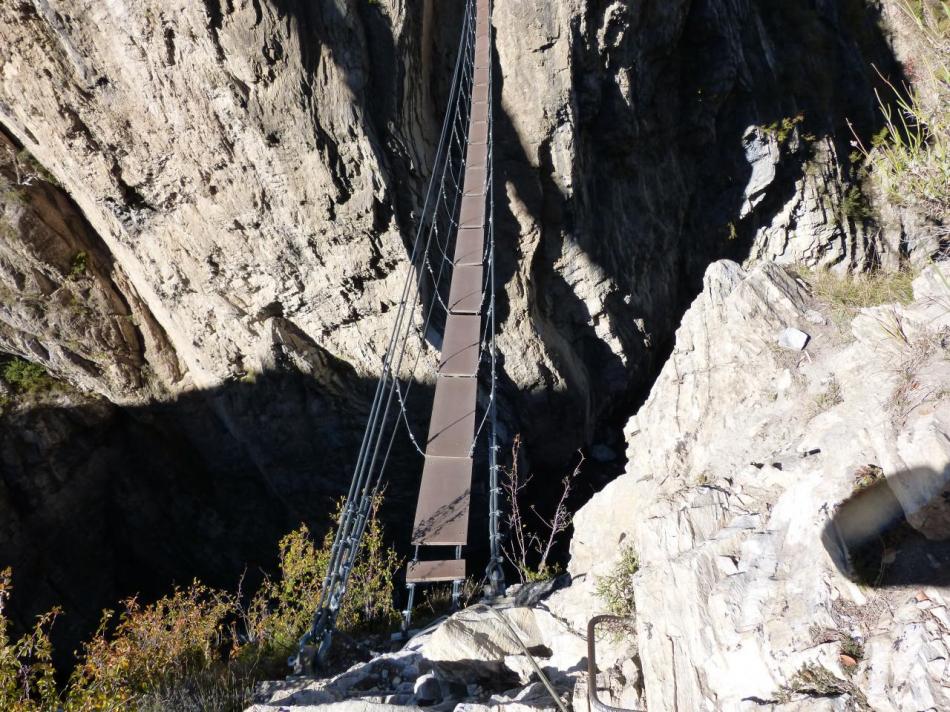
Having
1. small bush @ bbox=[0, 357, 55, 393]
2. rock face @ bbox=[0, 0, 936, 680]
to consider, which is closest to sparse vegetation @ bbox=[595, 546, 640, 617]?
Answer: rock face @ bbox=[0, 0, 936, 680]

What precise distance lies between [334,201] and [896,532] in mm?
5890

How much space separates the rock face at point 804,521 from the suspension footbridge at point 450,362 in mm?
1550

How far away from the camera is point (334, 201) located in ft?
21.8

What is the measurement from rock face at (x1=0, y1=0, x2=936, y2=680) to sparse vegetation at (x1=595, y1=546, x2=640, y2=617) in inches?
176

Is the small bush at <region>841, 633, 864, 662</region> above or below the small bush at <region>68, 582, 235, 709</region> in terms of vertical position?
above

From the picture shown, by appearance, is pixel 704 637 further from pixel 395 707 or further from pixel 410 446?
pixel 410 446

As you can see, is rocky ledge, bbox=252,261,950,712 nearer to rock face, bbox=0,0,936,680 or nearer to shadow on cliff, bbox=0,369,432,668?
rock face, bbox=0,0,936,680

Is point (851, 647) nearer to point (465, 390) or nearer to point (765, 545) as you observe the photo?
point (765, 545)

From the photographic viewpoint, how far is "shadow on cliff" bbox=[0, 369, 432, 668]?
7.95 meters

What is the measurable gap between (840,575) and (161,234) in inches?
281

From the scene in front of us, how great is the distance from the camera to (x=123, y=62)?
5.96m

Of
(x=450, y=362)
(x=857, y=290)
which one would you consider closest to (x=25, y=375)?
(x=450, y=362)

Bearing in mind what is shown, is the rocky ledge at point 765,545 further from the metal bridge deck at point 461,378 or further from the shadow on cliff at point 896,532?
the metal bridge deck at point 461,378

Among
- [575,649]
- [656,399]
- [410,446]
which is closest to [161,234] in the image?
[410,446]
